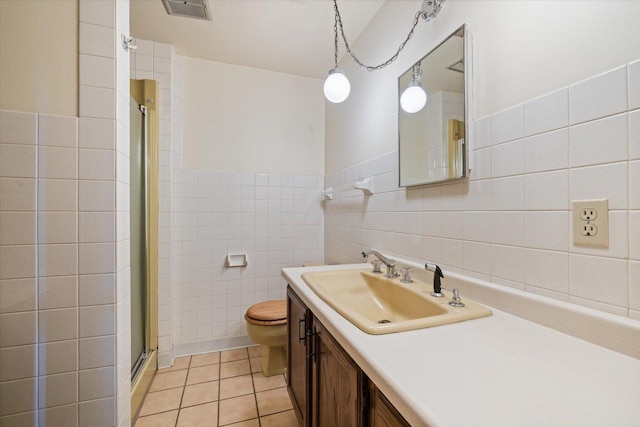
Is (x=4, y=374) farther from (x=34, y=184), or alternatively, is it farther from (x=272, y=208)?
(x=272, y=208)

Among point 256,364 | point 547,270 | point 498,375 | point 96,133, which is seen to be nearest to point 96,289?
point 96,133

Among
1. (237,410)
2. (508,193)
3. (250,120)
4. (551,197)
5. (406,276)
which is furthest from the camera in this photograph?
(250,120)

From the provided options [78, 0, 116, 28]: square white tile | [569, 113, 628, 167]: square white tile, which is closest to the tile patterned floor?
[569, 113, 628, 167]: square white tile

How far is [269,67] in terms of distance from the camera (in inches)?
90.4

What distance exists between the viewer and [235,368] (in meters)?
1.96

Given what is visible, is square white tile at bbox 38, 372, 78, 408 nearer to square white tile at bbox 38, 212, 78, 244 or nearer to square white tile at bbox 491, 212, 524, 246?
square white tile at bbox 38, 212, 78, 244

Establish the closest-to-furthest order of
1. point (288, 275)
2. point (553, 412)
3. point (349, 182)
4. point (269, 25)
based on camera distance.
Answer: point (553, 412)
point (288, 275)
point (269, 25)
point (349, 182)

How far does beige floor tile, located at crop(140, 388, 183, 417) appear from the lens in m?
1.54

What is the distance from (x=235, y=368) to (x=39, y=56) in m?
1.98

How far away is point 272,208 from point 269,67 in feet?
3.91

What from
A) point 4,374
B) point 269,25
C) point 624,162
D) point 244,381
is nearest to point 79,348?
point 4,374

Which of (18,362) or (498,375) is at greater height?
(498,375)

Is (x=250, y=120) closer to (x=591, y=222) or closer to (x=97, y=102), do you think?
(x=97, y=102)

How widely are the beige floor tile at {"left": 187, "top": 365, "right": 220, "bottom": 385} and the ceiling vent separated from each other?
235cm
